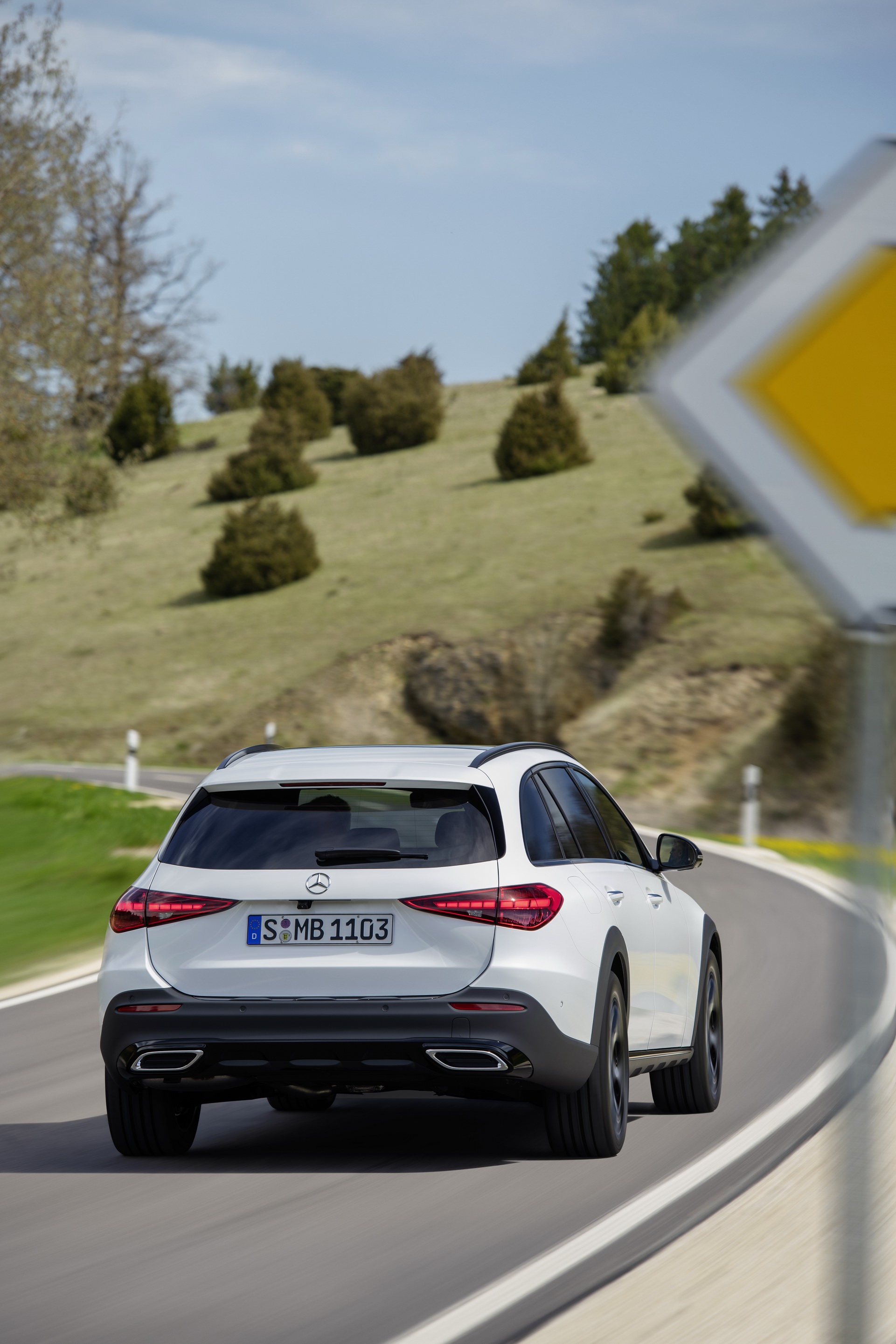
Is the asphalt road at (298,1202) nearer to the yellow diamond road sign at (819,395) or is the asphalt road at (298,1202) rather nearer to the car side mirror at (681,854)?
A: the yellow diamond road sign at (819,395)

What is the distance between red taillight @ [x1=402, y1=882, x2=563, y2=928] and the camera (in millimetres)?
6762

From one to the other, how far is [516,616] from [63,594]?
24626 mm

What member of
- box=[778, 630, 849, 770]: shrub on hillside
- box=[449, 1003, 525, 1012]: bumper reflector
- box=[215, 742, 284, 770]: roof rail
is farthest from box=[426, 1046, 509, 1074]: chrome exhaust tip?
box=[778, 630, 849, 770]: shrub on hillside

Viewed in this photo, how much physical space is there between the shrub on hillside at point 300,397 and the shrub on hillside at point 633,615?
162 feet

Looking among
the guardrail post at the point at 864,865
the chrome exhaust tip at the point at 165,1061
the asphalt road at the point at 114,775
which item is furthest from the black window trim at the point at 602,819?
the asphalt road at the point at 114,775

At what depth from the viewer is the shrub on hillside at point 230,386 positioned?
5522 inches

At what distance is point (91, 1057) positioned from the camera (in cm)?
962

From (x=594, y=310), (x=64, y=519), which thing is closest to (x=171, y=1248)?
(x=64, y=519)

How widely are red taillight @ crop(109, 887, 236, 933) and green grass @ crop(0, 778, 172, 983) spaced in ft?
19.0

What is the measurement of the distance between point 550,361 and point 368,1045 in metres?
105

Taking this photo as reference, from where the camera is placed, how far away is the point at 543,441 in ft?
228

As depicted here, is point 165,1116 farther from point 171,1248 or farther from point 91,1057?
point 91,1057

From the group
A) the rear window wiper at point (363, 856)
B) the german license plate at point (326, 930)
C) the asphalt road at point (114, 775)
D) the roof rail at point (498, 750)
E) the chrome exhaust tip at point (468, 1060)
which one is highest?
the roof rail at point (498, 750)

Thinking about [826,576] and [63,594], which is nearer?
[826,576]
